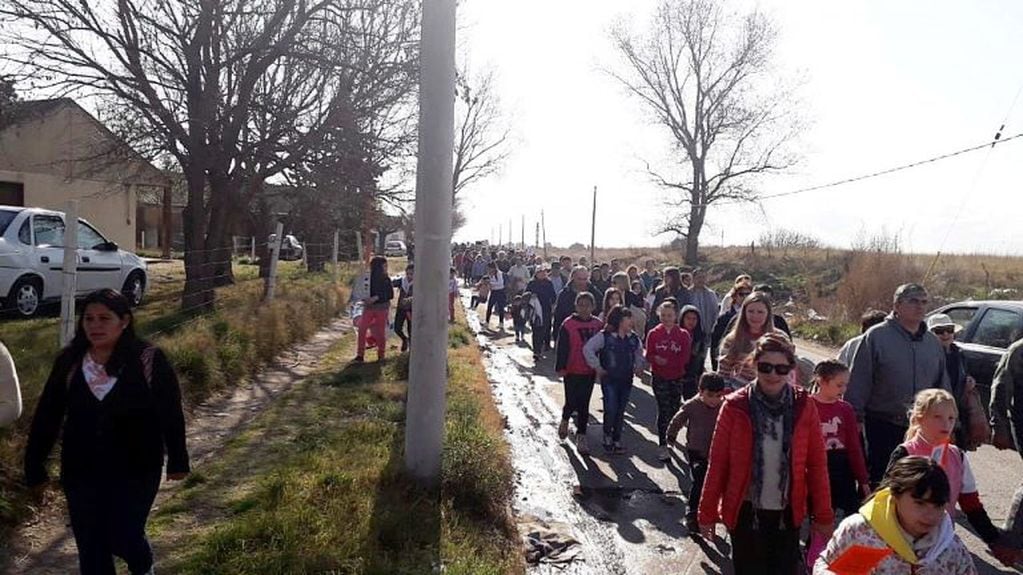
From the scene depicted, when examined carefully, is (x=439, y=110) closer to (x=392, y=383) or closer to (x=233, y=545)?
(x=233, y=545)

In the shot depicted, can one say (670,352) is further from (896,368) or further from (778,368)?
(778,368)

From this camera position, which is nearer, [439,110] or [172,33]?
[439,110]

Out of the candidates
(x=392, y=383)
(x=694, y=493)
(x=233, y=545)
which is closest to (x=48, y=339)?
(x=392, y=383)

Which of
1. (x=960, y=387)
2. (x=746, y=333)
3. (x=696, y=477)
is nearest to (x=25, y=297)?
(x=696, y=477)

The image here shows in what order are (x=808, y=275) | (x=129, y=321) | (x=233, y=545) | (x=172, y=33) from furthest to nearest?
(x=808, y=275) < (x=172, y=33) < (x=233, y=545) < (x=129, y=321)

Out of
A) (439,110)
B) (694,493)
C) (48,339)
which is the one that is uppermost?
(439,110)

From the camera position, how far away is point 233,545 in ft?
14.4

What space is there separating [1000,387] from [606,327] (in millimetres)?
3405

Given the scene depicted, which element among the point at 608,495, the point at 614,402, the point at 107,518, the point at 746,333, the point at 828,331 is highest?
the point at 746,333

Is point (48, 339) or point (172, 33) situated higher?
point (172, 33)

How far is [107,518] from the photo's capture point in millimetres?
3527

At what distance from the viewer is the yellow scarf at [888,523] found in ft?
8.99

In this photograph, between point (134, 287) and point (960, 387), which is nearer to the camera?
point (960, 387)

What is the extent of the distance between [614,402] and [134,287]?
9556mm
